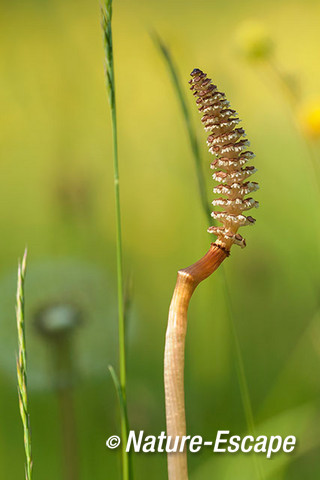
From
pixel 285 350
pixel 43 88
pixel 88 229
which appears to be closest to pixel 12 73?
pixel 43 88

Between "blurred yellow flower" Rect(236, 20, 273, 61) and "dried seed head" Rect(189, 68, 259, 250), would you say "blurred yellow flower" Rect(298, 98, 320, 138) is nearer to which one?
"blurred yellow flower" Rect(236, 20, 273, 61)

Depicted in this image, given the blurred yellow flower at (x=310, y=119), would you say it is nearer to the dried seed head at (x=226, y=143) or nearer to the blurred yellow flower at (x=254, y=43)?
the blurred yellow flower at (x=254, y=43)

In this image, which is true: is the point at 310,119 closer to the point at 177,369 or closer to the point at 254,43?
the point at 254,43

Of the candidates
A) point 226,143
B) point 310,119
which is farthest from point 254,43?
Answer: point 226,143

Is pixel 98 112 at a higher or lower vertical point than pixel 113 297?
higher

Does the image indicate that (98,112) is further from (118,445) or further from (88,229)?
(118,445)
